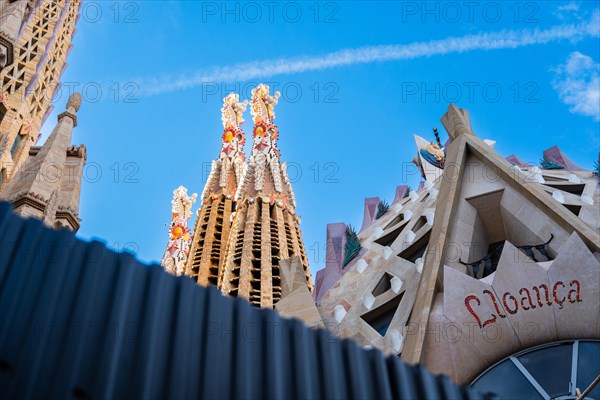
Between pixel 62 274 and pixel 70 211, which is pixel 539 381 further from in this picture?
pixel 62 274

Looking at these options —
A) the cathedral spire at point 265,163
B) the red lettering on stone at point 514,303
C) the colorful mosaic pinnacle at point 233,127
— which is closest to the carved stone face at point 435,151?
the red lettering on stone at point 514,303

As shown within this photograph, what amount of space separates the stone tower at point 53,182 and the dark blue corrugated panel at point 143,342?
4.04 metres

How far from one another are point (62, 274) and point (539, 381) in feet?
27.4

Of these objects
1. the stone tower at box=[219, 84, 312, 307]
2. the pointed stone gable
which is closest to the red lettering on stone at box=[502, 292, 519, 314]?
the pointed stone gable

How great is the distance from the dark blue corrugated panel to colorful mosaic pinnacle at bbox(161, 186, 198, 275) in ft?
160

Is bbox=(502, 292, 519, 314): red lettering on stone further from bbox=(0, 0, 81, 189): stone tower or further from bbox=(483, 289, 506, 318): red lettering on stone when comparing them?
bbox=(0, 0, 81, 189): stone tower

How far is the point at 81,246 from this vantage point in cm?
381

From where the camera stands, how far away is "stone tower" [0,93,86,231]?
778 cm

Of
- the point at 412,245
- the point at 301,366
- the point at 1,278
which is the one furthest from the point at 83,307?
the point at 412,245

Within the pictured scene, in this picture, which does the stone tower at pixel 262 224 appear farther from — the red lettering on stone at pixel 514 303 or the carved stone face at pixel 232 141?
the red lettering on stone at pixel 514 303

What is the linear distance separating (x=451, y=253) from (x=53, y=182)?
790 centimetres

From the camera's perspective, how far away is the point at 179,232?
57.4m

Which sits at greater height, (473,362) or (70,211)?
(70,211)

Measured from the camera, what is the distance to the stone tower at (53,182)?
25.5 feet
